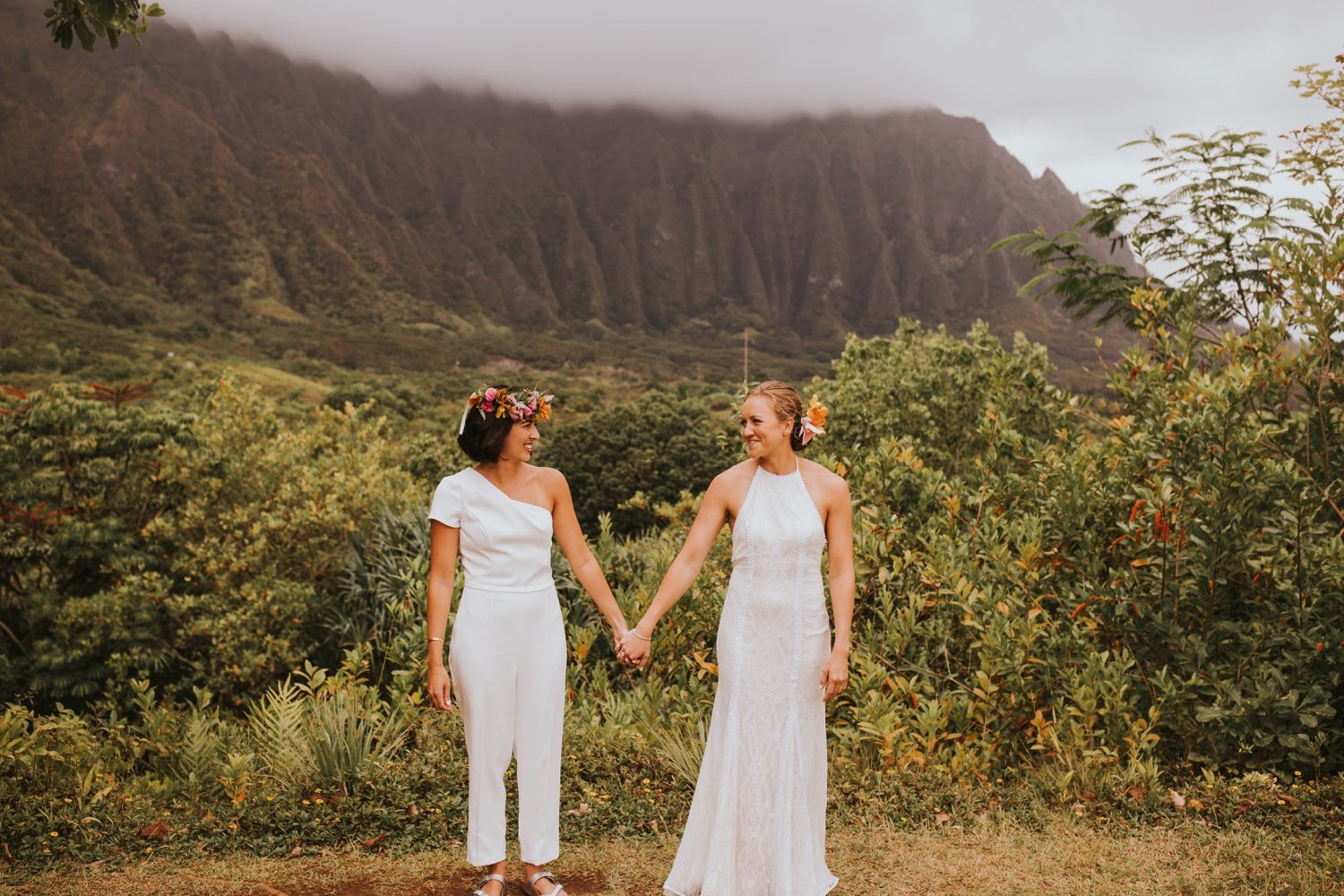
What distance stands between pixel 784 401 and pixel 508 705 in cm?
155

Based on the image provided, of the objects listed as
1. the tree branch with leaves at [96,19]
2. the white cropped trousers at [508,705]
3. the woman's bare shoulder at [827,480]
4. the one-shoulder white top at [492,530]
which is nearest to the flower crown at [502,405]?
the one-shoulder white top at [492,530]

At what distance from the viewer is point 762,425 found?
13.0ft

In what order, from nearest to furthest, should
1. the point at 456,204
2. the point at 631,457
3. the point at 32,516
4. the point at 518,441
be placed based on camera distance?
1. the point at 518,441
2. the point at 32,516
3. the point at 631,457
4. the point at 456,204

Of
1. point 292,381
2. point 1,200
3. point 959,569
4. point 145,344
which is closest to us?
point 959,569

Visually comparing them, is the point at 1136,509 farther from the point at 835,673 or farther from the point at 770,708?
the point at 770,708

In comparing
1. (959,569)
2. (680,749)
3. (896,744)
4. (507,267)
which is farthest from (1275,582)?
(507,267)

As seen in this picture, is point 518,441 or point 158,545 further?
point 158,545

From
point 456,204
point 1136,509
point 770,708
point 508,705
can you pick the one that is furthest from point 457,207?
point 770,708

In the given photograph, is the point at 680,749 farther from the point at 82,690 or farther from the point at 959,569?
the point at 82,690

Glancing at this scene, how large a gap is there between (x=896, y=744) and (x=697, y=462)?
28.2 m

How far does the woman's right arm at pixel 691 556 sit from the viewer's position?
404 centimetres

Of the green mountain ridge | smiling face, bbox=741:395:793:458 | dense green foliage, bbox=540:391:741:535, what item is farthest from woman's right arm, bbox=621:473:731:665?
the green mountain ridge

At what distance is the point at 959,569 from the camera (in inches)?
243

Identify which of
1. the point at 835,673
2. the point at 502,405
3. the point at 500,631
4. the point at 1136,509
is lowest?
the point at 835,673
